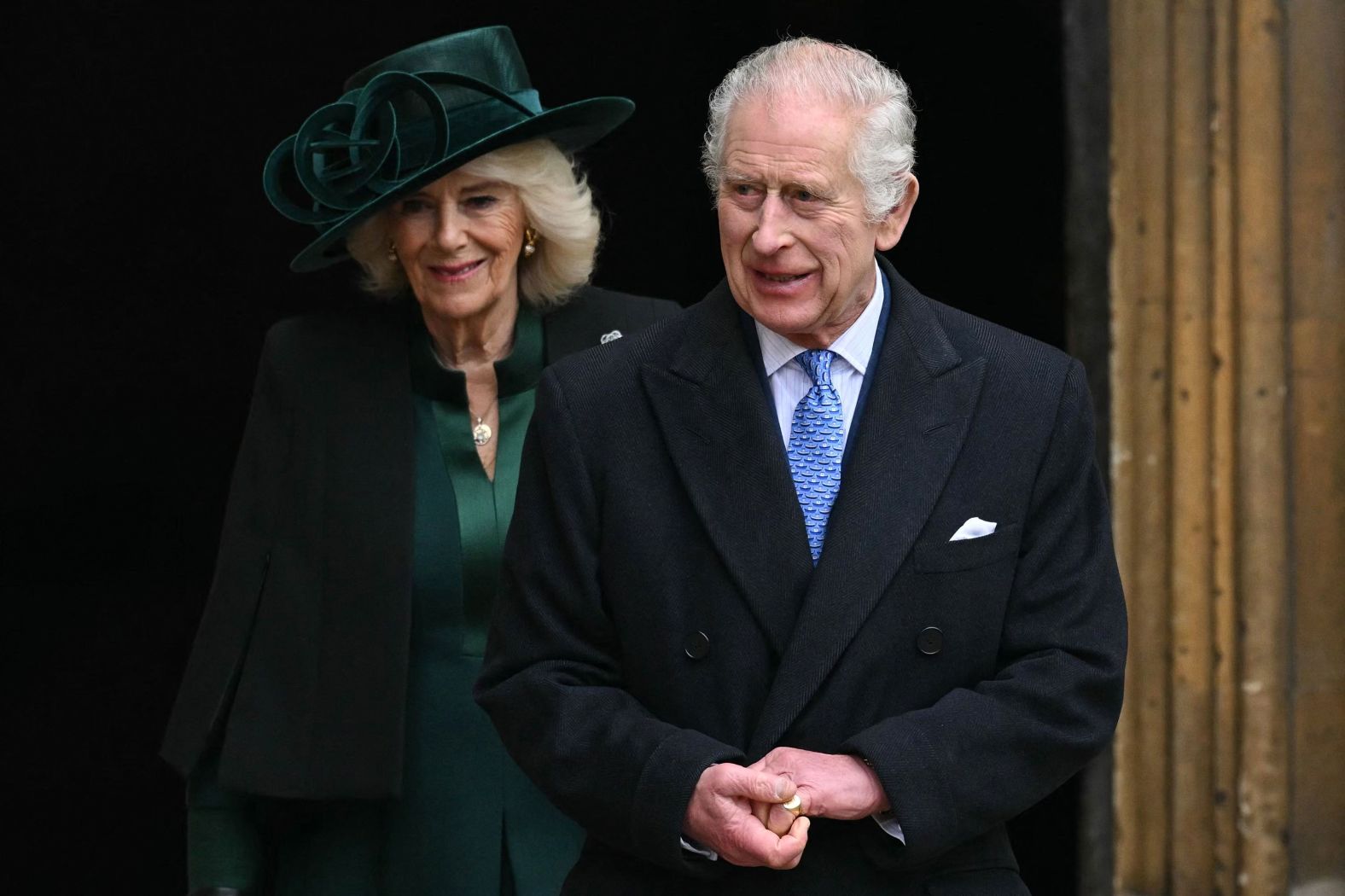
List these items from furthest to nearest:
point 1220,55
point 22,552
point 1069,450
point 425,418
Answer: point 22,552
point 1220,55
point 425,418
point 1069,450

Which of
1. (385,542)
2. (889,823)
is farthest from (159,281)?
(889,823)

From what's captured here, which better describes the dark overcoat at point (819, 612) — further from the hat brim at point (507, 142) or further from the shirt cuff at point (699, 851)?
the hat brim at point (507, 142)

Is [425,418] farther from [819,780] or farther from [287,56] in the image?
[287,56]

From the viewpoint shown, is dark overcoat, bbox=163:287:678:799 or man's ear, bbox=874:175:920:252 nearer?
man's ear, bbox=874:175:920:252

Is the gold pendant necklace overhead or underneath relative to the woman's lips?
underneath

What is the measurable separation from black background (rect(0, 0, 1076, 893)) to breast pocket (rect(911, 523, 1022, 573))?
74.8 inches

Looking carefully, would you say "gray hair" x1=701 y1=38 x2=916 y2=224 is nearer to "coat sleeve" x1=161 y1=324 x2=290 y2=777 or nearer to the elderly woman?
the elderly woman

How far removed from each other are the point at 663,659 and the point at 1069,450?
0.53m

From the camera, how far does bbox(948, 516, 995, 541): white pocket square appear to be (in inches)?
90.0

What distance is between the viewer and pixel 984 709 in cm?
223

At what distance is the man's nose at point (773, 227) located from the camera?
223 cm

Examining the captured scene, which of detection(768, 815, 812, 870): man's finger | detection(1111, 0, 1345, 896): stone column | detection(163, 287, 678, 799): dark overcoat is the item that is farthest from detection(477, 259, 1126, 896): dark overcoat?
detection(1111, 0, 1345, 896): stone column

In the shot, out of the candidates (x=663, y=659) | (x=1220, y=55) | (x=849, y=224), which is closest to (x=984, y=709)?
(x=663, y=659)

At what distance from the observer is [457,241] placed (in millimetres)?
3117
